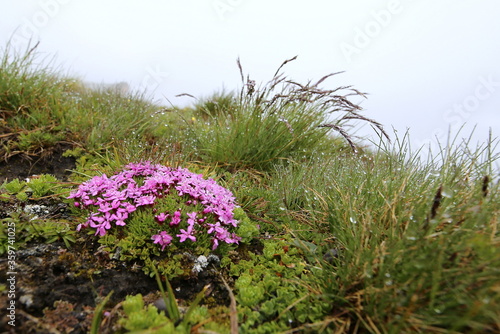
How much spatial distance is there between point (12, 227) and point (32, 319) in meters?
0.92

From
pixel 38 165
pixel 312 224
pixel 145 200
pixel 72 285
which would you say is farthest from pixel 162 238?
pixel 38 165

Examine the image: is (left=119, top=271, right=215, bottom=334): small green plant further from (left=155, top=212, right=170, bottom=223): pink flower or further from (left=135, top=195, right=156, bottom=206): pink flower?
(left=135, top=195, right=156, bottom=206): pink flower

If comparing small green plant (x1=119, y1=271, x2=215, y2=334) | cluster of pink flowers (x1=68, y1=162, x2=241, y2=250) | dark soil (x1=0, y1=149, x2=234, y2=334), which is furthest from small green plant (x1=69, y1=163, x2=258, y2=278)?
small green plant (x1=119, y1=271, x2=215, y2=334)

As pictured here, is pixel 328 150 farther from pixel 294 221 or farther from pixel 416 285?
pixel 416 285

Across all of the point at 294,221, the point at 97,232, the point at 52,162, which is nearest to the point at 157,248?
the point at 97,232

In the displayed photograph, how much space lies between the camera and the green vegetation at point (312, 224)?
1.73m

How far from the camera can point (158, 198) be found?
2822 millimetres

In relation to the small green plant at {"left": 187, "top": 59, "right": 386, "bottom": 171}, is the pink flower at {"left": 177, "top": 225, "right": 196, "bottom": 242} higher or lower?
lower

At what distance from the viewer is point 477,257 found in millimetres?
1779

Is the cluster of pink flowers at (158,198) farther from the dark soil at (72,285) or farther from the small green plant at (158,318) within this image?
the small green plant at (158,318)

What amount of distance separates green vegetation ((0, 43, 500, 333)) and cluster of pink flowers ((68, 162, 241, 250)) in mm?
173

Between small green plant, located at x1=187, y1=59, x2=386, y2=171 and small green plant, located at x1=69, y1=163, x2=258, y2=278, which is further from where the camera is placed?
small green plant, located at x1=187, y1=59, x2=386, y2=171

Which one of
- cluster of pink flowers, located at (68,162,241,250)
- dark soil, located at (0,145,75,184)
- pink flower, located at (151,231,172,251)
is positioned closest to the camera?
pink flower, located at (151,231,172,251)

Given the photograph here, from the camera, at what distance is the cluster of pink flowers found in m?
2.57
